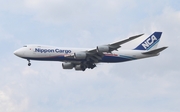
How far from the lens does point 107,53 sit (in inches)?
3465

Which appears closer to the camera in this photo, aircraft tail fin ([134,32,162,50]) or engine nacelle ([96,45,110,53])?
engine nacelle ([96,45,110,53])

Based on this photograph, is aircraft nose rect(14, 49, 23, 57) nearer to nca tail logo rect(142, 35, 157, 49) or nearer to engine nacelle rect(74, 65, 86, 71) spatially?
engine nacelle rect(74, 65, 86, 71)

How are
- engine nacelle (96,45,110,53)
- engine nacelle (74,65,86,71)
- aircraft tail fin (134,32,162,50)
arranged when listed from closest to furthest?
1. engine nacelle (96,45,110,53)
2. engine nacelle (74,65,86,71)
3. aircraft tail fin (134,32,162,50)

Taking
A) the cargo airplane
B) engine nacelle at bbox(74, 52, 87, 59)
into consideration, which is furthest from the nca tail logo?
engine nacelle at bbox(74, 52, 87, 59)

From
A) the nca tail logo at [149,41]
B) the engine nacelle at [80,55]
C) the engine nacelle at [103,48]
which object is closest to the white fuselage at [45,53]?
the engine nacelle at [80,55]

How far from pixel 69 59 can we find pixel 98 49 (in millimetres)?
5240

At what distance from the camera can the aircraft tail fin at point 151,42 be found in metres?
92.3

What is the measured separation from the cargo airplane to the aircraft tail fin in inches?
52.6

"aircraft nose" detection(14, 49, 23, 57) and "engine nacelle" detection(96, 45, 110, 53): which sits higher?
"aircraft nose" detection(14, 49, 23, 57)

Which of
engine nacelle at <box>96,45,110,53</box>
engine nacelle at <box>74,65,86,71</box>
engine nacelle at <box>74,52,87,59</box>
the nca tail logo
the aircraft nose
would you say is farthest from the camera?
the nca tail logo

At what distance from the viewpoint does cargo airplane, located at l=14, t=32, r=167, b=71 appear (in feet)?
274

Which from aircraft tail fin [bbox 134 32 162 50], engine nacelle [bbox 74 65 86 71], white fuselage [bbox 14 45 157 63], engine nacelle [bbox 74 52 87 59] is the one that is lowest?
engine nacelle [bbox 74 65 86 71]

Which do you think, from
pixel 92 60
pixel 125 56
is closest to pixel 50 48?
pixel 92 60

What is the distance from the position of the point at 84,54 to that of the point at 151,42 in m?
15.2
